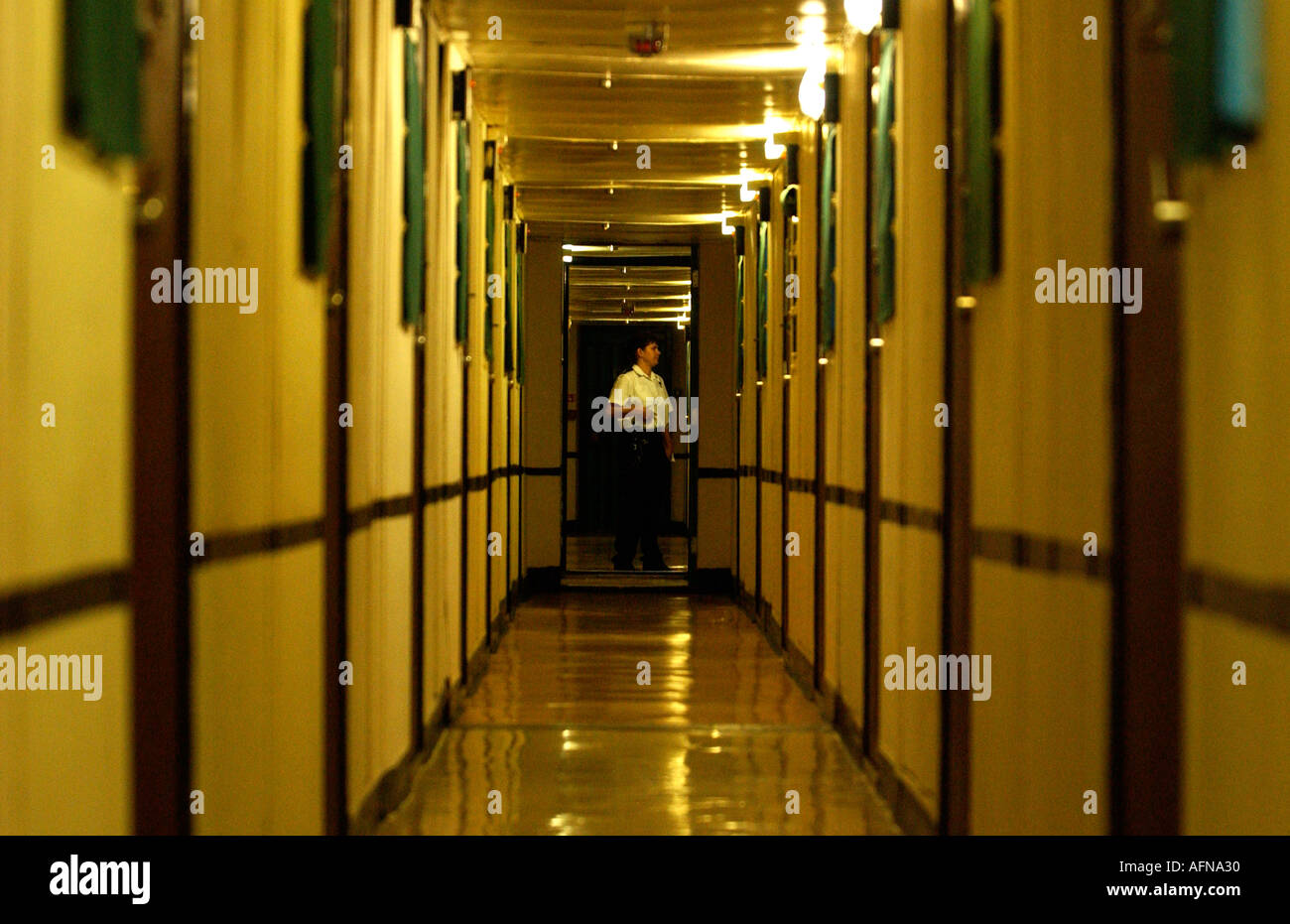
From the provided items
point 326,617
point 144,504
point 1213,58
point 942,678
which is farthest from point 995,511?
point 144,504

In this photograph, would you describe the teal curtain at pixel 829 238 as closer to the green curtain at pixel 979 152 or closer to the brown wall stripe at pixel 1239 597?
the green curtain at pixel 979 152

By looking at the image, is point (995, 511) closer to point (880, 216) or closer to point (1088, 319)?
point (1088, 319)

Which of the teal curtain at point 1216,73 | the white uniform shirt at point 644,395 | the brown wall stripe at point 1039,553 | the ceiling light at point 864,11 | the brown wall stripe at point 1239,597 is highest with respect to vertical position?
the ceiling light at point 864,11

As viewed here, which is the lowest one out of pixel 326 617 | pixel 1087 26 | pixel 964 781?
pixel 964 781

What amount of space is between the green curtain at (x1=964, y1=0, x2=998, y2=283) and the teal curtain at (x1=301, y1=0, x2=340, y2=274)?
143cm

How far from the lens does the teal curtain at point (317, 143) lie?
9.09ft

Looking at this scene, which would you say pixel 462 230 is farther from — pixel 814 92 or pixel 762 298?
pixel 762 298

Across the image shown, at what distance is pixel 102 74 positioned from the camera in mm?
1643

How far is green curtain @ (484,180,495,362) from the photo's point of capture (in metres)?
6.83

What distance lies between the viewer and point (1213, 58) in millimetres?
1646

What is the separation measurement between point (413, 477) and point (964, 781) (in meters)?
2.14

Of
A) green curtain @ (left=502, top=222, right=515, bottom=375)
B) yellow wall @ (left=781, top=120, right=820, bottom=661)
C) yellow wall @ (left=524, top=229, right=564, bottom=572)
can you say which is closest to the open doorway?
yellow wall @ (left=524, top=229, right=564, bottom=572)

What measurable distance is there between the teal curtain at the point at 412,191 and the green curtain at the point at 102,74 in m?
2.33

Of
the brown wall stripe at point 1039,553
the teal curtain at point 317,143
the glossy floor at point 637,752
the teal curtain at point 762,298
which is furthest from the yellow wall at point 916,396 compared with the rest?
the teal curtain at point 762,298
